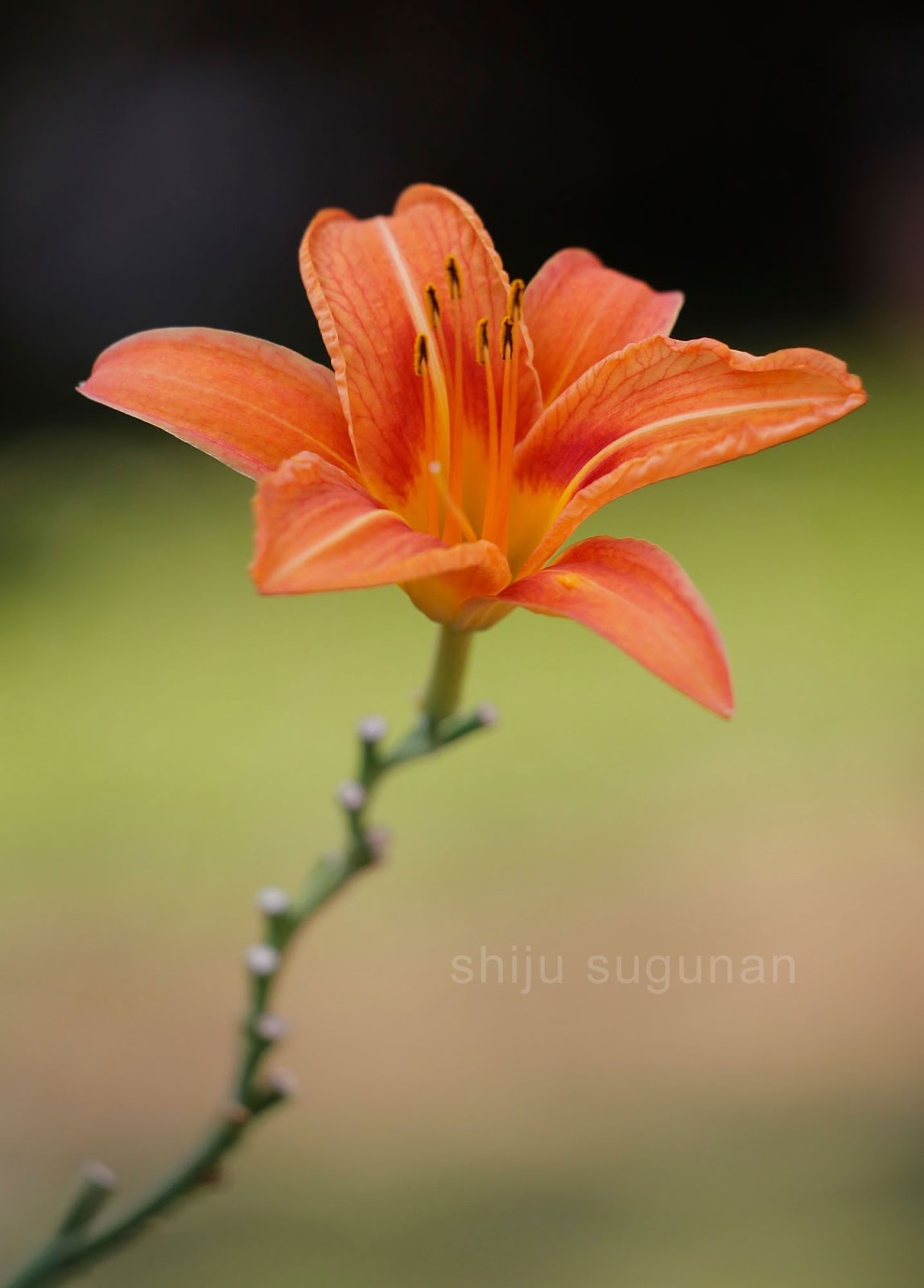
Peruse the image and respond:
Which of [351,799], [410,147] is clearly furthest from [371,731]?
[410,147]

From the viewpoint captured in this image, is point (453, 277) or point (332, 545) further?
point (453, 277)

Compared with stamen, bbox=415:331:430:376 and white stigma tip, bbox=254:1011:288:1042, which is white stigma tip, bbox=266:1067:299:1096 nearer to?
white stigma tip, bbox=254:1011:288:1042

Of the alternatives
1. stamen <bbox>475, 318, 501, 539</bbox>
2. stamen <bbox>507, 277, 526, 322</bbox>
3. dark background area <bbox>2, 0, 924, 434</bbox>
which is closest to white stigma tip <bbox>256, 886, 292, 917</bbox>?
stamen <bbox>475, 318, 501, 539</bbox>

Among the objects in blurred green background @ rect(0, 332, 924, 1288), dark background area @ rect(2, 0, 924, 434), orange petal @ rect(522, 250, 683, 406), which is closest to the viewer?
orange petal @ rect(522, 250, 683, 406)

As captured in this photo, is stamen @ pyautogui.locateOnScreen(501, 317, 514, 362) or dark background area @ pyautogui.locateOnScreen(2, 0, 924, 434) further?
dark background area @ pyautogui.locateOnScreen(2, 0, 924, 434)

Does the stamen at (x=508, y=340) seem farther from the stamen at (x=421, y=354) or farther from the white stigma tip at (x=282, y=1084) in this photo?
the white stigma tip at (x=282, y=1084)

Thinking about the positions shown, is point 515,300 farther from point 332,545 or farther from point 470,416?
point 332,545

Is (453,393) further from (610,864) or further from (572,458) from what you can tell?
(610,864)

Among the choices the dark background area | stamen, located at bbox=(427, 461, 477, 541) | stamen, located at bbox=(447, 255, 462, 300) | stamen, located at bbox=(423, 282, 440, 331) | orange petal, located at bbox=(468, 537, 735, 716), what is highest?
the dark background area
